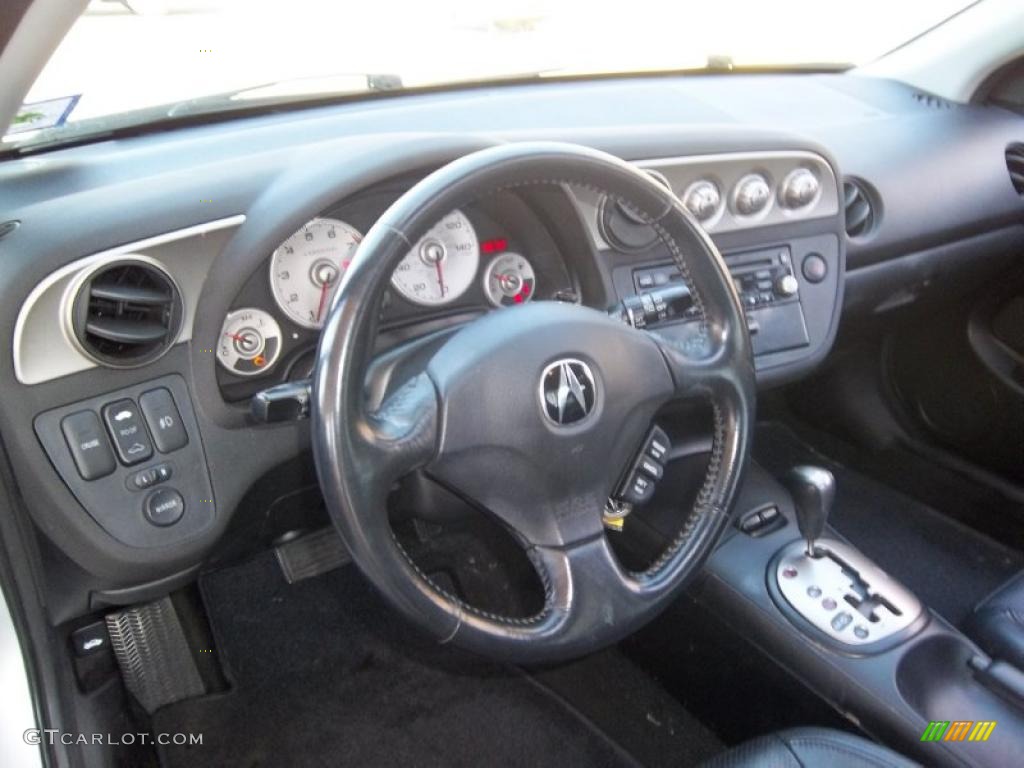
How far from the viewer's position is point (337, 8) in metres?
1.73

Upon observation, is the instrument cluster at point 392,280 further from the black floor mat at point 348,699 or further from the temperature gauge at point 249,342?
the black floor mat at point 348,699

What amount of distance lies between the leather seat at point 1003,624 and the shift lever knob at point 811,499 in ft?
0.97

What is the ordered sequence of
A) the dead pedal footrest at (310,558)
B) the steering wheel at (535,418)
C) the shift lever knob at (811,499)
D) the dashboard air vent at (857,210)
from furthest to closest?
the dead pedal footrest at (310,558)
the dashboard air vent at (857,210)
the shift lever knob at (811,499)
the steering wheel at (535,418)

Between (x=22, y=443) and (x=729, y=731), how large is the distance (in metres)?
1.24

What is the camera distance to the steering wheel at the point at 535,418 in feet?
3.22

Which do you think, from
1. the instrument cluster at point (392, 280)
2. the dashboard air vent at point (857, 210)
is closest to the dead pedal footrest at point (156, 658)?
the instrument cluster at point (392, 280)

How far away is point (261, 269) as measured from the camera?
1.23 meters

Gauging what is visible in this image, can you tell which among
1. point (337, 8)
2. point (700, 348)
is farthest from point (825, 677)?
point (337, 8)

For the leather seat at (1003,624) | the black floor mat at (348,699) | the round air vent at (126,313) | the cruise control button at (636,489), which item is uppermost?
the round air vent at (126,313)

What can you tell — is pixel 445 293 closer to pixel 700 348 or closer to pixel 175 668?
pixel 700 348

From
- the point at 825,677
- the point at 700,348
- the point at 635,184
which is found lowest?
the point at 825,677

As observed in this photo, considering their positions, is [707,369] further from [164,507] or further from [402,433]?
[164,507]

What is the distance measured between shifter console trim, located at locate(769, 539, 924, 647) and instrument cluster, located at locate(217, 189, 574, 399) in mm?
607

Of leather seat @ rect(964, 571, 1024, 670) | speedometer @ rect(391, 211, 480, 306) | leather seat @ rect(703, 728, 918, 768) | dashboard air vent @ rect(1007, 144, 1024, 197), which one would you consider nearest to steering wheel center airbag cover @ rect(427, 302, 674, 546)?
speedometer @ rect(391, 211, 480, 306)
